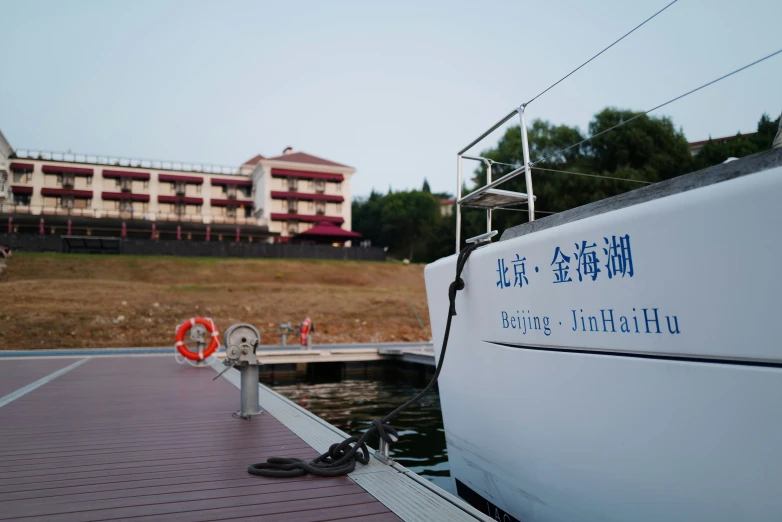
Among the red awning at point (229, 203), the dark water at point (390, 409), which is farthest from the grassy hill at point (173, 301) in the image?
the red awning at point (229, 203)

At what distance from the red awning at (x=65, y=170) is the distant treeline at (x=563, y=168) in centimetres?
2754

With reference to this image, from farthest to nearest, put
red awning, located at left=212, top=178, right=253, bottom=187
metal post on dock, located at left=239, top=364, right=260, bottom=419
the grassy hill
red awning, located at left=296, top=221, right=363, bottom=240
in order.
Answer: red awning, located at left=212, top=178, right=253, bottom=187 → red awning, located at left=296, top=221, right=363, bottom=240 → the grassy hill → metal post on dock, located at left=239, top=364, right=260, bottom=419

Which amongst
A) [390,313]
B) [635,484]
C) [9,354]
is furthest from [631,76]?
[390,313]

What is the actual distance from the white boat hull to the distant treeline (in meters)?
0.99

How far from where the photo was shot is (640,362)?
8.66 ft

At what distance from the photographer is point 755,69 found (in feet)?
9.29

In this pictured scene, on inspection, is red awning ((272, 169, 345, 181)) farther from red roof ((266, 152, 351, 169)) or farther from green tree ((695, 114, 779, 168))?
green tree ((695, 114, 779, 168))

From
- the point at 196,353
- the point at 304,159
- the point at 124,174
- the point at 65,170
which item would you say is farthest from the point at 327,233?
the point at 196,353

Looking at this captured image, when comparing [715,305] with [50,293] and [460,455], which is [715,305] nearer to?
[460,455]

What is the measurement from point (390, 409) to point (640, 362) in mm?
7802

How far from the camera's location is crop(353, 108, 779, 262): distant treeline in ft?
13.3

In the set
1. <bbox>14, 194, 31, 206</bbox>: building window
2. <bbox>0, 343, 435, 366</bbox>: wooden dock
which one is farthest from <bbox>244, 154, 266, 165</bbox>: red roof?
<bbox>0, 343, 435, 366</bbox>: wooden dock

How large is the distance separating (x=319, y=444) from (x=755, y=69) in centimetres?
390

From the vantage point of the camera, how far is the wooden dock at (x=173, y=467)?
3207 millimetres
